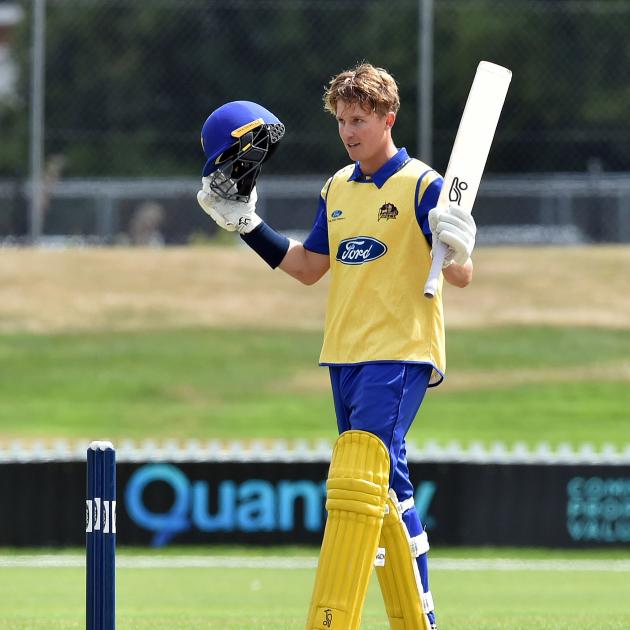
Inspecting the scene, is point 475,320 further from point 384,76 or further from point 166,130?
point 384,76

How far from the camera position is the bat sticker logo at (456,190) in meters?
4.88

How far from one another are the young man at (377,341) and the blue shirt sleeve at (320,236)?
10cm

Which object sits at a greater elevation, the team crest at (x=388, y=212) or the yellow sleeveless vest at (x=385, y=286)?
the team crest at (x=388, y=212)

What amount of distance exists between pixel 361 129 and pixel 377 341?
73 cm

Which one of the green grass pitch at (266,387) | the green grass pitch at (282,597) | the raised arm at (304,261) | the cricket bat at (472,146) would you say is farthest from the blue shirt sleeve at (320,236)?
the green grass pitch at (266,387)

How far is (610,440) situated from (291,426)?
313 centimetres

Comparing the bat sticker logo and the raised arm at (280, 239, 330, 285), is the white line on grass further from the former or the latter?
the bat sticker logo

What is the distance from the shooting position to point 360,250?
16.5ft

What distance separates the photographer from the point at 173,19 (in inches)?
980

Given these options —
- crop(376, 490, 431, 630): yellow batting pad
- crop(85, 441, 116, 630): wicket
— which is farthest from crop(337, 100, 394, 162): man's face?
crop(85, 441, 116, 630): wicket

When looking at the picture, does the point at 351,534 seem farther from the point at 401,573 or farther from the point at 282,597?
the point at 282,597

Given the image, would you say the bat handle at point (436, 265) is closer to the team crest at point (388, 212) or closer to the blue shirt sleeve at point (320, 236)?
the team crest at point (388, 212)

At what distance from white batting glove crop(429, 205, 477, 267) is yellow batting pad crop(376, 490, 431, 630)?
878 millimetres

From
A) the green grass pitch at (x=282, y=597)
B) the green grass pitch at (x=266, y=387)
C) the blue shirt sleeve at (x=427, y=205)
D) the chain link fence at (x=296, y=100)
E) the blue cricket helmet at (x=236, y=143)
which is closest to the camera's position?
the blue shirt sleeve at (x=427, y=205)
